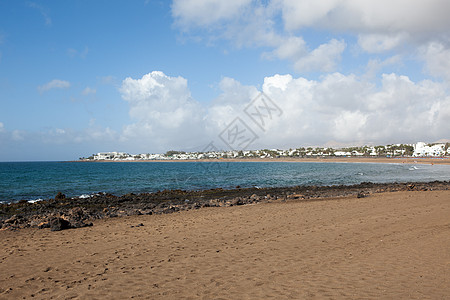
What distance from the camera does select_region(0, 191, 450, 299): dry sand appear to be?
563cm

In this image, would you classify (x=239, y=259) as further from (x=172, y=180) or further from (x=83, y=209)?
(x=172, y=180)

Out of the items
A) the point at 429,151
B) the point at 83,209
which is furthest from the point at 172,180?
the point at 429,151

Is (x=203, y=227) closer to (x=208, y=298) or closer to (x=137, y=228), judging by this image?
(x=137, y=228)

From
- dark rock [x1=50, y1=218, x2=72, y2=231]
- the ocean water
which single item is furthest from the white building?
dark rock [x1=50, y1=218, x2=72, y2=231]

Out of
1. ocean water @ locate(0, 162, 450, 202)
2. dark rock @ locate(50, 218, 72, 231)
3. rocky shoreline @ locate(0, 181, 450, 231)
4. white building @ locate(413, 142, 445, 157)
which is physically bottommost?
ocean water @ locate(0, 162, 450, 202)

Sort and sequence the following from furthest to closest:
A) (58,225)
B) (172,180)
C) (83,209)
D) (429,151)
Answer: (429,151) < (172,180) < (83,209) < (58,225)

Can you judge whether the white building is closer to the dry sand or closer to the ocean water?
the ocean water

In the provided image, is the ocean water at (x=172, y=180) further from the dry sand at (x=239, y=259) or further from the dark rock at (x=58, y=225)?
the dry sand at (x=239, y=259)

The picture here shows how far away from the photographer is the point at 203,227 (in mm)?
11484

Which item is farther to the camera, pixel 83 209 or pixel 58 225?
pixel 83 209

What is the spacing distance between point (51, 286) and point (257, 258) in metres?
4.67

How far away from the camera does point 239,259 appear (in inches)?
294

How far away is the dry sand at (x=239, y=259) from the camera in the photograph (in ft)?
18.5

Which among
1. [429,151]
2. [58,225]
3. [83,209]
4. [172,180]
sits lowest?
[172,180]
